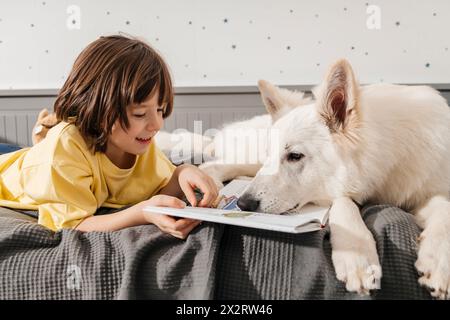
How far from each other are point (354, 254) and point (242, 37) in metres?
2.32

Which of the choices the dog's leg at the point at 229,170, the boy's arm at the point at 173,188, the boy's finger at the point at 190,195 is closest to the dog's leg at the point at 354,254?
the boy's finger at the point at 190,195

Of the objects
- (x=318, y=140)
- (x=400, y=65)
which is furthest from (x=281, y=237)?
(x=400, y=65)

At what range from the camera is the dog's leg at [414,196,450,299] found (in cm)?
80

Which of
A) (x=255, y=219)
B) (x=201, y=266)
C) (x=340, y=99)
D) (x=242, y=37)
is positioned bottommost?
(x=201, y=266)

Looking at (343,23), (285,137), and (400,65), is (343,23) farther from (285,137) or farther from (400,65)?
(285,137)

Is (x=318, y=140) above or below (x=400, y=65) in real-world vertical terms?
below

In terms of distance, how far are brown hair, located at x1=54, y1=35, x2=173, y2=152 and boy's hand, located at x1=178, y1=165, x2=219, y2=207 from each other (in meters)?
0.25

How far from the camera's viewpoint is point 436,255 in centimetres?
84

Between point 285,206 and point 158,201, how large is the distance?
392mm

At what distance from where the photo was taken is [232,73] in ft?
9.60

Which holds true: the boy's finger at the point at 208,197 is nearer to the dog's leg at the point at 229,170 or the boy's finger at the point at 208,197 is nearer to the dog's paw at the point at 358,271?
the dog's paw at the point at 358,271

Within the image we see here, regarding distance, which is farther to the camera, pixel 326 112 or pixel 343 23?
pixel 343 23

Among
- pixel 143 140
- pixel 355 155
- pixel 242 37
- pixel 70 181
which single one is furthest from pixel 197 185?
pixel 242 37

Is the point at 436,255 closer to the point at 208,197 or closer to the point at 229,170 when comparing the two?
the point at 208,197
